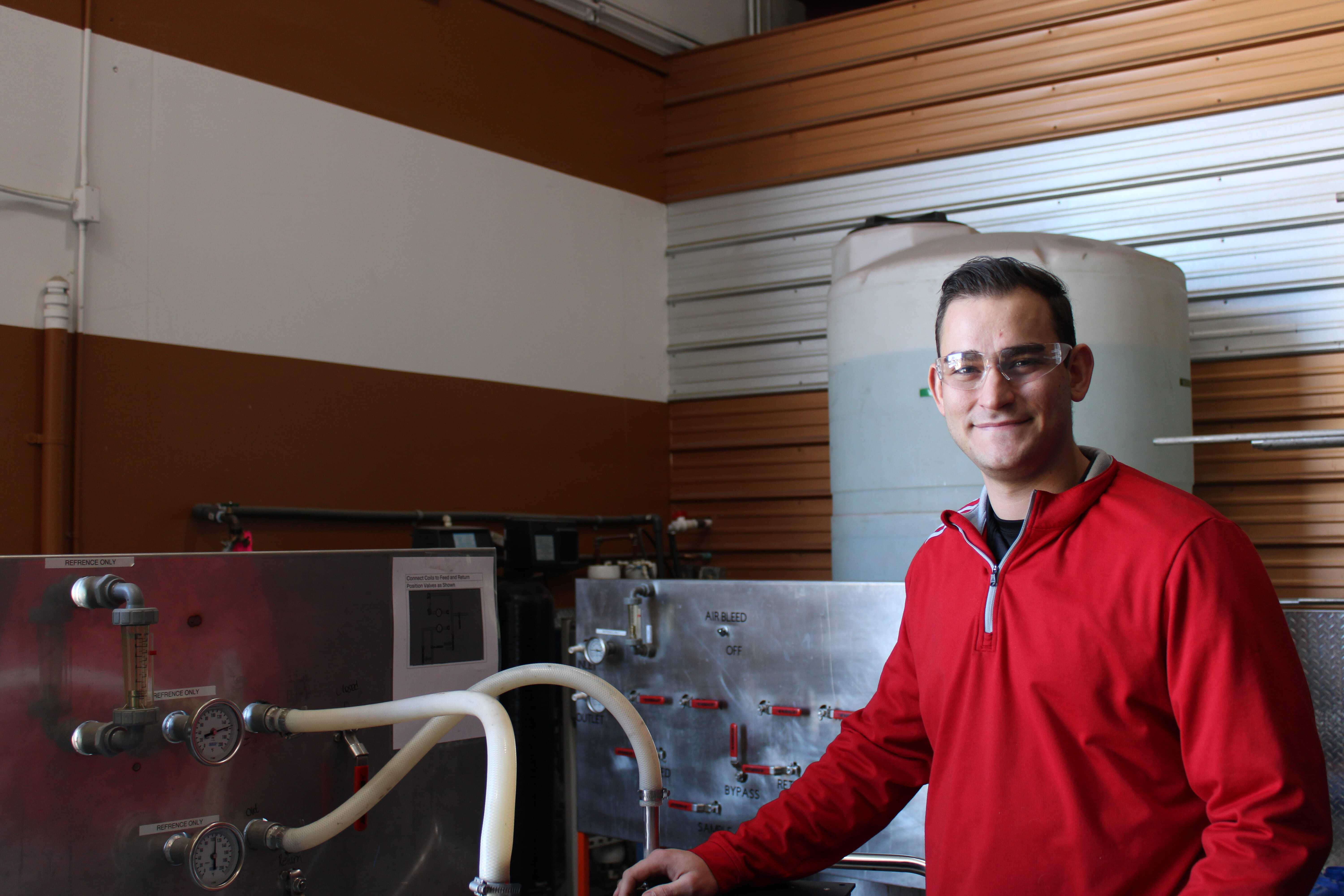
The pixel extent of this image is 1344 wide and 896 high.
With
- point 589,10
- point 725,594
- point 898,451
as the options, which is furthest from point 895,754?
point 589,10

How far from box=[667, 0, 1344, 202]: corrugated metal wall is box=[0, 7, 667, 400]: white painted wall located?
69 cm

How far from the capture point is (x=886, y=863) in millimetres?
1680

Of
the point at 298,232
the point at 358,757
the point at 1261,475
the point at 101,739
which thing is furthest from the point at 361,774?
the point at 1261,475

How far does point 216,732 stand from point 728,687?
1508mm

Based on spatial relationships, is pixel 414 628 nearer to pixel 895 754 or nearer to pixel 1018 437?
pixel 895 754

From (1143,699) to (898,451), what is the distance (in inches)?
80.2

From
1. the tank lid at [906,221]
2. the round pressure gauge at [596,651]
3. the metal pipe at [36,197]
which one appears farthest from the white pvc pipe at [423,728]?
the tank lid at [906,221]

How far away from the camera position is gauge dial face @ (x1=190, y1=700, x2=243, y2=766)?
4.84 feet

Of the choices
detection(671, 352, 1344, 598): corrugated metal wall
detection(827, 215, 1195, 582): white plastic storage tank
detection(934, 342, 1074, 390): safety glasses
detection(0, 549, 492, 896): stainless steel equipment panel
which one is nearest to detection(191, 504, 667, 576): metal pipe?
detection(671, 352, 1344, 598): corrugated metal wall

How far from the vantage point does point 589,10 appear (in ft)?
14.7

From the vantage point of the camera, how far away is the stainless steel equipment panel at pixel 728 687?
256 centimetres

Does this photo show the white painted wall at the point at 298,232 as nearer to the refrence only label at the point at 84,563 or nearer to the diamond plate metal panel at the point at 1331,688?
the refrence only label at the point at 84,563

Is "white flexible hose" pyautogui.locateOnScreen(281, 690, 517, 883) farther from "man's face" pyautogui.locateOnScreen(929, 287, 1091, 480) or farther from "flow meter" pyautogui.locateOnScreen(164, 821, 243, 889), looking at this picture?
"man's face" pyautogui.locateOnScreen(929, 287, 1091, 480)

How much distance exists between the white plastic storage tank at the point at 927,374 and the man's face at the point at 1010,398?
A: 1.73 m
